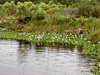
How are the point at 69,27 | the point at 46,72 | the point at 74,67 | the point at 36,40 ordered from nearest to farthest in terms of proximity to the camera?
the point at 46,72 < the point at 74,67 < the point at 36,40 < the point at 69,27

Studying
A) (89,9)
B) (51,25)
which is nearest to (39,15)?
(51,25)

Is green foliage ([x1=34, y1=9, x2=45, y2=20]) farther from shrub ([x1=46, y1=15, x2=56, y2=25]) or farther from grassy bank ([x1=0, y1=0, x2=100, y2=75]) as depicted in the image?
shrub ([x1=46, y1=15, x2=56, y2=25])

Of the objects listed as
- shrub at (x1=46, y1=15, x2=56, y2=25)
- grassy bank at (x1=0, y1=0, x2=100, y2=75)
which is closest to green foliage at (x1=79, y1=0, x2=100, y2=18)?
grassy bank at (x1=0, y1=0, x2=100, y2=75)

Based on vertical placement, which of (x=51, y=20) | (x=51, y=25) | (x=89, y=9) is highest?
(x=89, y=9)

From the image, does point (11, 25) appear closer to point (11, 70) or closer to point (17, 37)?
point (17, 37)

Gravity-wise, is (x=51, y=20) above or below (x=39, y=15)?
below

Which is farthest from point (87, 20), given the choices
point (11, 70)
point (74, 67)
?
point (11, 70)

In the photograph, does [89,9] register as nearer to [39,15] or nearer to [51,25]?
[51,25]

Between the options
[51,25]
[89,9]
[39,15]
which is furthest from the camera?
[89,9]

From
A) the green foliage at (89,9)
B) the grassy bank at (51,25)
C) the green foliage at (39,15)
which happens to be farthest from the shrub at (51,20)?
the green foliage at (89,9)

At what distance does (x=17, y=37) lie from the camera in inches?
711

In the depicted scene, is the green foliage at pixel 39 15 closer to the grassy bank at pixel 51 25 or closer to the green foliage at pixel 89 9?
the grassy bank at pixel 51 25

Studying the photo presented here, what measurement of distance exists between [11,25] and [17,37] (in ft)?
19.5

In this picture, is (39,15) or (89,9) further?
(89,9)
